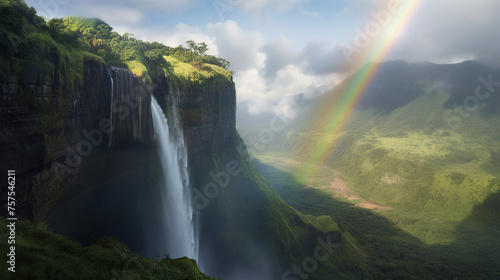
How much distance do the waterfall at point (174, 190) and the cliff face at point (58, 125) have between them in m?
6.28

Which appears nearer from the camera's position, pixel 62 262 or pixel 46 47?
pixel 62 262

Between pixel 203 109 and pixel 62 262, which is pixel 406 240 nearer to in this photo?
pixel 203 109

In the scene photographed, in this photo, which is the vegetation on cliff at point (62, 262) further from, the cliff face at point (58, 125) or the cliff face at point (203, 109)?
the cliff face at point (203, 109)

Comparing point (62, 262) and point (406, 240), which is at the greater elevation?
point (62, 262)

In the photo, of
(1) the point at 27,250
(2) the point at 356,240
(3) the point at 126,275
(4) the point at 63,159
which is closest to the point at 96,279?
(3) the point at 126,275

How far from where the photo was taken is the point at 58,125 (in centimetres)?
1953

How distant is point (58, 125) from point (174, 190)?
20752 millimetres

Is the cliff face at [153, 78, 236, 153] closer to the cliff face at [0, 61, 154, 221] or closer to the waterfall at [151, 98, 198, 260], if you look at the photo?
the waterfall at [151, 98, 198, 260]

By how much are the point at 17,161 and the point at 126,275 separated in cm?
1128

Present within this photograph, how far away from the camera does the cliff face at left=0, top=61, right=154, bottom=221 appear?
1596 centimetres

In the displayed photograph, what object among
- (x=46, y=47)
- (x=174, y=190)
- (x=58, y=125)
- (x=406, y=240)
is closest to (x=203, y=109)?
(x=174, y=190)

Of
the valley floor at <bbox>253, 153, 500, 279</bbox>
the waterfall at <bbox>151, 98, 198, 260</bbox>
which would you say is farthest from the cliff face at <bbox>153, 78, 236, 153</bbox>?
the valley floor at <bbox>253, 153, 500, 279</bbox>

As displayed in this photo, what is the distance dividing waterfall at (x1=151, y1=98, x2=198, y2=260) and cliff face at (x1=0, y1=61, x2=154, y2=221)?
6283 mm

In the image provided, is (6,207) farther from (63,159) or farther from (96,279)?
(96,279)
